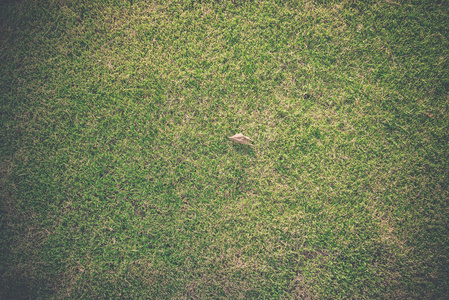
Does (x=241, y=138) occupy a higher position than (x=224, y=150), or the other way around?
(x=241, y=138)

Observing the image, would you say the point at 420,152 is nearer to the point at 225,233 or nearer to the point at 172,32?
the point at 225,233

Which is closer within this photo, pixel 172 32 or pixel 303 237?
pixel 303 237

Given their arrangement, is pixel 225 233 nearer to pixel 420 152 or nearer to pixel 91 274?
pixel 91 274

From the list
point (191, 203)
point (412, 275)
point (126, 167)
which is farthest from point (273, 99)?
point (412, 275)

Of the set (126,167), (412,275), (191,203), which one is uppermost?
(126,167)

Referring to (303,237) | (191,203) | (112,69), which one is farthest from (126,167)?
(303,237)

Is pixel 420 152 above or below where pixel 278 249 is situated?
above
